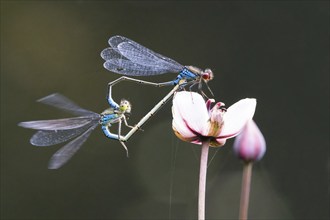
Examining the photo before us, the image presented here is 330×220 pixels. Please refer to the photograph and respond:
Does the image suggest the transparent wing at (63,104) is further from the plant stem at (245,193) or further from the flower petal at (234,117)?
the plant stem at (245,193)

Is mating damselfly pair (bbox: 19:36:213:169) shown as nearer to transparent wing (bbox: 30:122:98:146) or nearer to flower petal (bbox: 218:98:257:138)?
transparent wing (bbox: 30:122:98:146)

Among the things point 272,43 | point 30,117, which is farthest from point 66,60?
point 272,43

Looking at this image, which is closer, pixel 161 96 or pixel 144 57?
pixel 144 57

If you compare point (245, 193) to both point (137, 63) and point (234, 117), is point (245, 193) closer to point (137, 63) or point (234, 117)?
point (234, 117)

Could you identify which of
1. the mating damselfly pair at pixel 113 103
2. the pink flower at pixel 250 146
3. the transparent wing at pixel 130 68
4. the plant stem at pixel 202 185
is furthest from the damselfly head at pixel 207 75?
the pink flower at pixel 250 146

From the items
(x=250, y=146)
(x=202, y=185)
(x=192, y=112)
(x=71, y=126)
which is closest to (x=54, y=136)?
(x=71, y=126)

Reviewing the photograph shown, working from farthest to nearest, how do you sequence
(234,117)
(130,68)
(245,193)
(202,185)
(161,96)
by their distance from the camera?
(161,96) → (130,68) → (234,117) → (202,185) → (245,193)

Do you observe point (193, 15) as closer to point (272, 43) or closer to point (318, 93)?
point (272, 43)
